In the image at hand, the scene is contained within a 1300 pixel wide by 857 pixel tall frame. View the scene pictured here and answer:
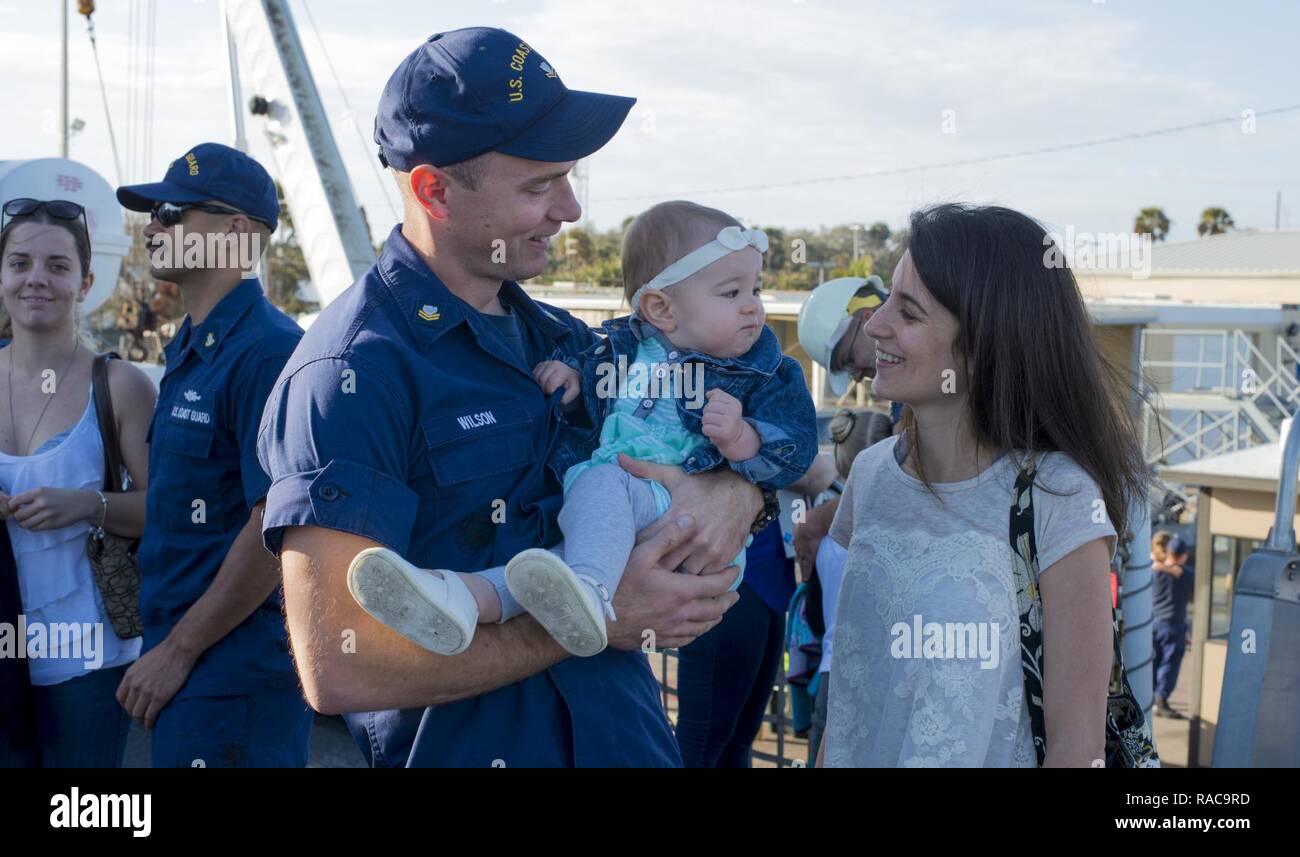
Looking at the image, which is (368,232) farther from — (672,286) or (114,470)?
(672,286)

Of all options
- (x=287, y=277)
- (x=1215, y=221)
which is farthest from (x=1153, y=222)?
(x=287, y=277)

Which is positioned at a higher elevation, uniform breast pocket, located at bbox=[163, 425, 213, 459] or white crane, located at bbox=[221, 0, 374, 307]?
white crane, located at bbox=[221, 0, 374, 307]

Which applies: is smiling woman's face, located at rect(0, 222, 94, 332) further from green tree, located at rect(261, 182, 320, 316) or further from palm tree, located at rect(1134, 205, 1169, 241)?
palm tree, located at rect(1134, 205, 1169, 241)

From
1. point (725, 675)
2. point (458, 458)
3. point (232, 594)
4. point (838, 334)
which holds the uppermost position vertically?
point (838, 334)

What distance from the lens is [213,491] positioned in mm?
3482

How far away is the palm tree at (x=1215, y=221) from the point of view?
6347 cm

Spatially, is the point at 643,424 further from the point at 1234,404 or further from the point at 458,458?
the point at 1234,404

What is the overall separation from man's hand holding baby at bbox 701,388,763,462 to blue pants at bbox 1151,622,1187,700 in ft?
33.3

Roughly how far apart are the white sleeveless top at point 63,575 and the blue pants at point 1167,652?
10317 millimetres

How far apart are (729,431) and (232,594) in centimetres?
159

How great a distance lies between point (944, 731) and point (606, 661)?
0.74m

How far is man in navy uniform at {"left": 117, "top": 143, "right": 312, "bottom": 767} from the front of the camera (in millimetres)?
3338
